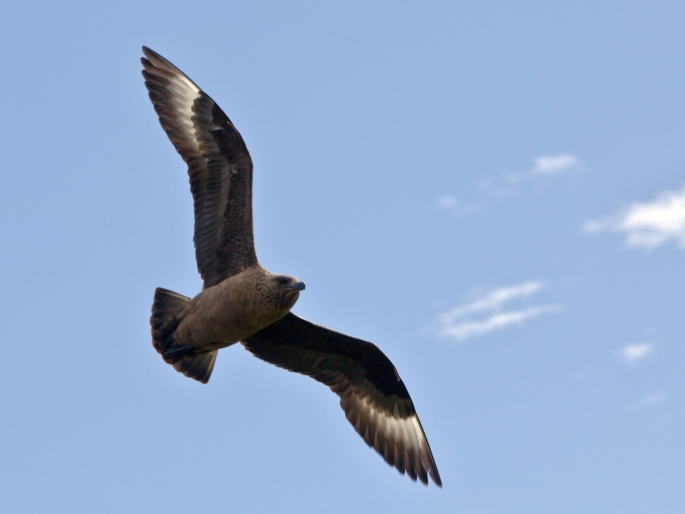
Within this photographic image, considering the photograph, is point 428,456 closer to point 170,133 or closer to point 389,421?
Answer: point 389,421

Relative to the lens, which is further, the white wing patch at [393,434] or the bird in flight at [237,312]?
the white wing patch at [393,434]

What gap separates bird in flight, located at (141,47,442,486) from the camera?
25.3 feet

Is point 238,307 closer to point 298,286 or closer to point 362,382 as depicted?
point 298,286

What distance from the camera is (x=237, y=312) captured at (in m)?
7.60

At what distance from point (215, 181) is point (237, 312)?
1360mm

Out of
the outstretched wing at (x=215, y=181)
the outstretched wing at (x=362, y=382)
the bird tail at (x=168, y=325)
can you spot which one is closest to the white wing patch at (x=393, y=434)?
the outstretched wing at (x=362, y=382)

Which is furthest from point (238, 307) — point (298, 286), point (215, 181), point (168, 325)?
point (215, 181)

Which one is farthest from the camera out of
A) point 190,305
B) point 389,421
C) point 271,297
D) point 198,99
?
point 389,421

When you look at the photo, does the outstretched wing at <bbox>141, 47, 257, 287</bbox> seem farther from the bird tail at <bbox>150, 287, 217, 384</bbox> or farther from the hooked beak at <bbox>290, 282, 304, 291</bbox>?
the hooked beak at <bbox>290, 282, 304, 291</bbox>

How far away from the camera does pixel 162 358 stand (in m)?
8.35

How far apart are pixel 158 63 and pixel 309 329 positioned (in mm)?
2912

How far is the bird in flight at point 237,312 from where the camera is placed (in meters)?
7.71

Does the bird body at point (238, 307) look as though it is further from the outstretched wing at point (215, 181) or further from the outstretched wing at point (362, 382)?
the outstretched wing at point (362, 382)

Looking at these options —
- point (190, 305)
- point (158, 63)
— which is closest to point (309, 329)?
point (190, 305)
